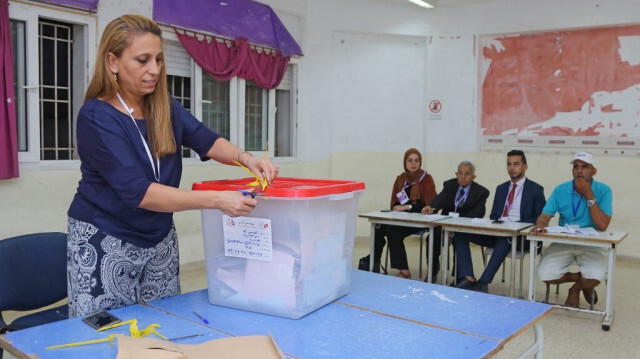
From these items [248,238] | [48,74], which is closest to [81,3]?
[48,74]

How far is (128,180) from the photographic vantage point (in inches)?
52.0

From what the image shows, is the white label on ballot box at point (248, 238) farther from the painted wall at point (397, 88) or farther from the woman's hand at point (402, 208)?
the painted wall at point (397, 88)

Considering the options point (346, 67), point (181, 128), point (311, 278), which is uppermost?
point (346, 67)

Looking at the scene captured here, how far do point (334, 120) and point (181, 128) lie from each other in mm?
5296

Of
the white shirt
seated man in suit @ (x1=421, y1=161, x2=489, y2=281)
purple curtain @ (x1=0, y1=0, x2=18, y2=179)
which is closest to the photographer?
purple curtain @ (x1=0, y1=0, x2=18, y2=179)

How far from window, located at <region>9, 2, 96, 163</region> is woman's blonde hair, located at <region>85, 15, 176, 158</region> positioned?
9.97 ft

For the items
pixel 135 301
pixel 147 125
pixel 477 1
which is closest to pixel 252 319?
pixel 135 301

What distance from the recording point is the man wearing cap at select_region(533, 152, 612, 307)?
3809 millimetres

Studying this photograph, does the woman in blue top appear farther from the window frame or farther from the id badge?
the window frame

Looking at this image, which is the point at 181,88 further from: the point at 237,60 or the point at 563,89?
the point at 563,89

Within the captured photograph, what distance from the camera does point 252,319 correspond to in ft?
4.76

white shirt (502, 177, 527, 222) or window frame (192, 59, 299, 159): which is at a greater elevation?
window frame (192, 59, 299, 159)

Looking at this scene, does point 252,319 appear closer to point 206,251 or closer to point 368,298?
point 206,251

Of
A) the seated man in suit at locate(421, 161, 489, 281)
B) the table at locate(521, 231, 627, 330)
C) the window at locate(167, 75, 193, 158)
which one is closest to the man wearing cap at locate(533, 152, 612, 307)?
the table at locate(521, 231, 627, 330)
